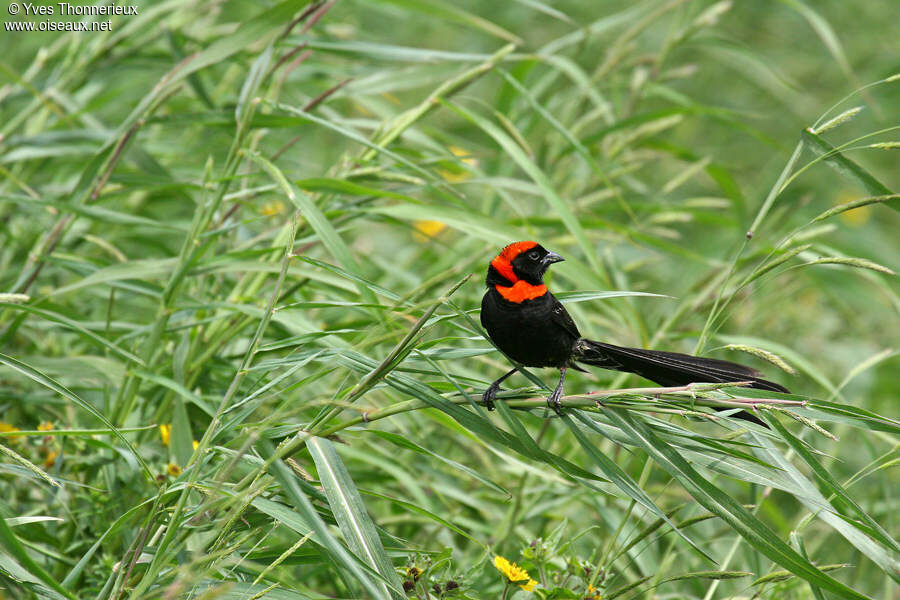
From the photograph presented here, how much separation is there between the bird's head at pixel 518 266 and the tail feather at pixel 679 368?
24cm

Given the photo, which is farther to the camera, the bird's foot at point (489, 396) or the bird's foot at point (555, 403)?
the bird's foot at point (489, 396)

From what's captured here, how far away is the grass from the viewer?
4.98 feet

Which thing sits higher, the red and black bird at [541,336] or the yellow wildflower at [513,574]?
the red and black bird at [541,336]

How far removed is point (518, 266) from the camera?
76.0 inches

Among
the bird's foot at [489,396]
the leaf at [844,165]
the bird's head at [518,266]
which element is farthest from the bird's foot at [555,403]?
the leaf at [844,165]

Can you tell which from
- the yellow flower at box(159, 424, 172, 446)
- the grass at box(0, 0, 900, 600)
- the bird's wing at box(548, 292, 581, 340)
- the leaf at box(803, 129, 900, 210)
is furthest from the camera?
the yellow flower at box(159, 424, 172, 446)

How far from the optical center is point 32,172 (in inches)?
120

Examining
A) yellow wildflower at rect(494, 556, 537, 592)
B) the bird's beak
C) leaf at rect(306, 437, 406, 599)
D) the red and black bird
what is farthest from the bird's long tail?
leaf at rect(306, 437, 406, 599)

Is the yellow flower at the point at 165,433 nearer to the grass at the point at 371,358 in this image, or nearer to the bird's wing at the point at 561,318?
the grass at the point at 371,358

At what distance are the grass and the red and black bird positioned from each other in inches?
3.7

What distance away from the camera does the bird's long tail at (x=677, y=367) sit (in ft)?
5.14

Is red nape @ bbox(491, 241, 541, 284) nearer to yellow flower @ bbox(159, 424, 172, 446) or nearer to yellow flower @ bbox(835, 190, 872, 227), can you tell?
yellow flower @ bbox(159, 424, 172, 446)

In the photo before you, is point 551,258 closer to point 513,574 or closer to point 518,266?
point 518,266

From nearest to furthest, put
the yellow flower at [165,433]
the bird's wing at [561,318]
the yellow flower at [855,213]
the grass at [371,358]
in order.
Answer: the grass at [371,358], the bird's wing at [561,318], the yellow flower at [165,433], the yellow flower at [855,213]
